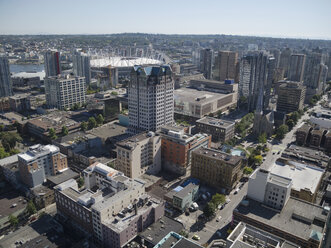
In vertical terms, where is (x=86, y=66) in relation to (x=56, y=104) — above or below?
above

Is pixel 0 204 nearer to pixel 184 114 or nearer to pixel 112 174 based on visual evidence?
pixel 112 174

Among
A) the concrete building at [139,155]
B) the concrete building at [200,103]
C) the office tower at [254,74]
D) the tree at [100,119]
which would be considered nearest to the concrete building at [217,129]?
the concrete building at [200,103]

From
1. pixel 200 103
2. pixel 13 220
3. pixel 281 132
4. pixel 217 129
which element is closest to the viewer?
pixel 13 220

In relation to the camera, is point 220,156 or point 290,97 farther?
point 290,97

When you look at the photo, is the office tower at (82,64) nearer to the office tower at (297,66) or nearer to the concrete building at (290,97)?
the concrete building at (290,97)

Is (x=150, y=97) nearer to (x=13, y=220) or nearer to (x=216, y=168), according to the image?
(x=216, y=168)

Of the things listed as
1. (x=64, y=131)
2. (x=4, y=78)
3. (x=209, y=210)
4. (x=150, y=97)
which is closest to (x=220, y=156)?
(x=209, y=210)

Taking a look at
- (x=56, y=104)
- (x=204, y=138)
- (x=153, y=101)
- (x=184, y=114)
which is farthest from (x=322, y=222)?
(x=56, y=104)
